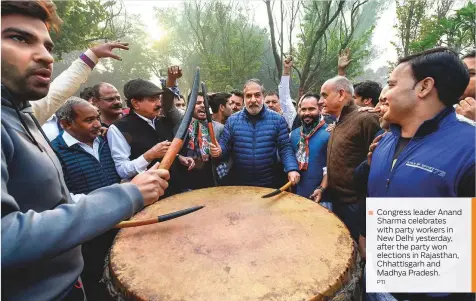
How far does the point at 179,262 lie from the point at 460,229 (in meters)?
1.37

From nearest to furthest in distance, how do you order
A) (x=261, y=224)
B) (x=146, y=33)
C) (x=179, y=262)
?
(x=179, y=262) → (x=261, y=224) → (x=146, y=33)

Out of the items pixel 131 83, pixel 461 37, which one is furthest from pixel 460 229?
pixel 461 37

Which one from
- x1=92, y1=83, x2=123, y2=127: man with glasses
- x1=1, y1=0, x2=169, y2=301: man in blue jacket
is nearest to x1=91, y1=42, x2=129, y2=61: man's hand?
x1=1, y1=0, x2=169, y2=301: man in blue jacket

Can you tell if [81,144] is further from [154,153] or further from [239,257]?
[239,257]

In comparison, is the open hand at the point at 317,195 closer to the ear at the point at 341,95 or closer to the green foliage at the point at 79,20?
the ear at the point at 341,95

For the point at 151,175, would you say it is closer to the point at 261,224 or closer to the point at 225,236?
the point at 225,236

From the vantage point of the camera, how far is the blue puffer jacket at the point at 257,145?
10.2ft

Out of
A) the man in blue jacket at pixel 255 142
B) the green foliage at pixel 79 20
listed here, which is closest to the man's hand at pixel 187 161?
the man in blue jacket at pixel 255 142

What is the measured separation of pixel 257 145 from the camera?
311 centimetres

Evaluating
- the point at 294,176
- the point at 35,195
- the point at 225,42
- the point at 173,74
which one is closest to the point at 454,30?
the point at 294,176

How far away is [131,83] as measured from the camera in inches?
107

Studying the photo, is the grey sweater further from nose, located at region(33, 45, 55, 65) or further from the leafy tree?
the leafy tree

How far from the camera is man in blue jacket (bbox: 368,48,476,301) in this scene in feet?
4.28

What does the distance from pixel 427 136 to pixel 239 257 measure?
3.90ft
